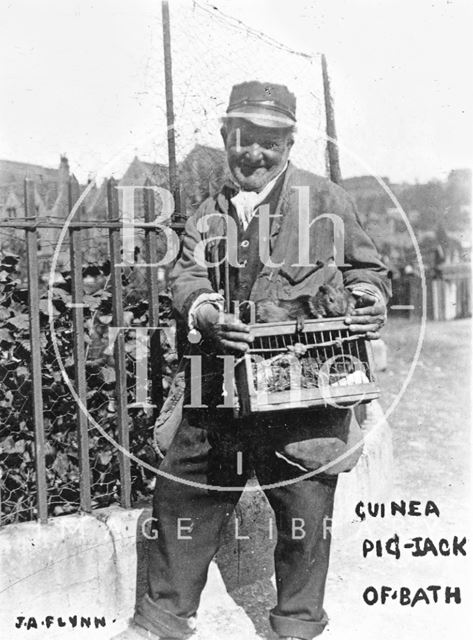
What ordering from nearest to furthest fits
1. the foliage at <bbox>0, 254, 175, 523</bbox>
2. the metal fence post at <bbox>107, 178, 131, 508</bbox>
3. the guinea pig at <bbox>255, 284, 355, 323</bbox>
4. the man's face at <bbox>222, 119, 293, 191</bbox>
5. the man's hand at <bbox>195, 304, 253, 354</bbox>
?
the man's hand at <bbox>195, 304, 253, 354</bbox> → the guinea pig at <bbox>255, 284, 355, 323</bbox> → the man's face at <bbox>222, 119, 293, 191</bbox> → the metal fence post at <bbox>107, 178, 131, 508</bbox> → the foliage at <bbox>0, 254, 175, 523</bbox>

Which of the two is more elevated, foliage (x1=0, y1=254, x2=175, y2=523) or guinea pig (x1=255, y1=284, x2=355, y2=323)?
guinea pig (x1=255, y1=284, x2=355, y2=323)

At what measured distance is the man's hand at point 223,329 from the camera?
244cm

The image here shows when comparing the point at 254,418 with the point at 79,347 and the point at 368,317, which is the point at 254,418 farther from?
the point at 79,347

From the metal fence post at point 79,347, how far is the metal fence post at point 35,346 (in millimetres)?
151

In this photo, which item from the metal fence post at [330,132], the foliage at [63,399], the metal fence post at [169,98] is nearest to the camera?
the foliage at [63,399]

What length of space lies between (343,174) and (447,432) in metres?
2.72

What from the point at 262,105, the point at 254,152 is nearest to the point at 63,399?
the point at 254,152

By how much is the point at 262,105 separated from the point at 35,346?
133 centimetres

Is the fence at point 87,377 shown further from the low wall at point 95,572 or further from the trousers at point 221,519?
the trousers at point 221,519

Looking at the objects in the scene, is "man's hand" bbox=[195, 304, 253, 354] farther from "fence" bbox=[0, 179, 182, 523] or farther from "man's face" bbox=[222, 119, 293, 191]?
"fence" bbox=[0, 179, 182, 523]

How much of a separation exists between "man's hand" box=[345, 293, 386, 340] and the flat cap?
700 mm

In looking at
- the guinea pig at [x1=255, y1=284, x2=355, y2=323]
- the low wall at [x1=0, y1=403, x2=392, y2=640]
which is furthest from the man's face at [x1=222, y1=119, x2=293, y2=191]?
the low wall at [x1=0, y1=403, x2=392, y2=640]

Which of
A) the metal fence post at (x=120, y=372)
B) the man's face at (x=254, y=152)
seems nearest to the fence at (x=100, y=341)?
the metal fence post at (x=120, y=372)

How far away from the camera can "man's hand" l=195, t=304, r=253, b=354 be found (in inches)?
96.0
